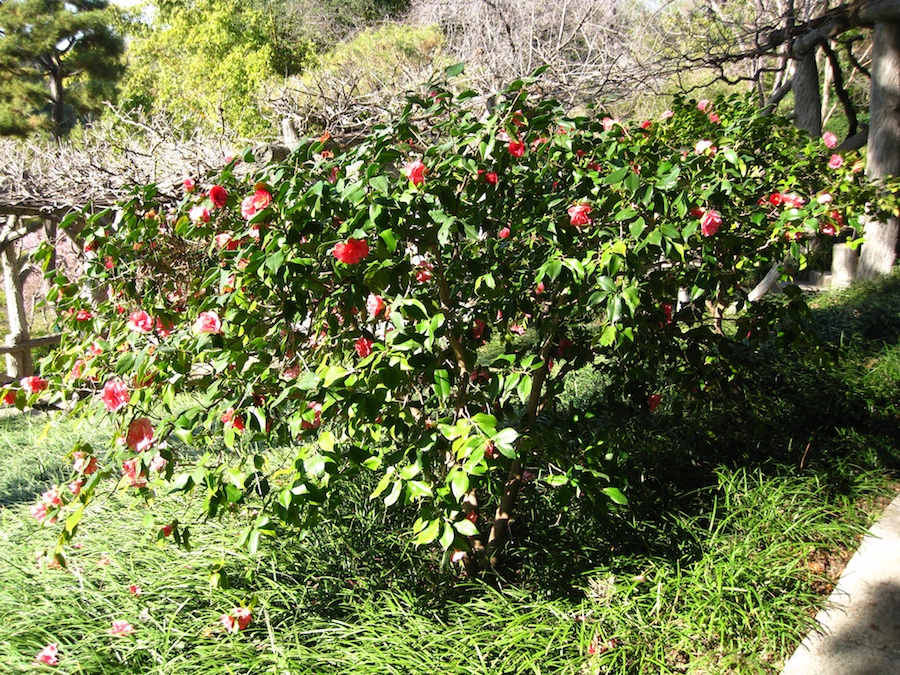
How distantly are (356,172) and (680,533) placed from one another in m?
1.72

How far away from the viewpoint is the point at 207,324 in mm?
1908

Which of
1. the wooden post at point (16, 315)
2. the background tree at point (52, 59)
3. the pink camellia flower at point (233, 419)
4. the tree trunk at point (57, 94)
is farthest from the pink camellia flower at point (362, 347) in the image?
the tree trunk at point (57, 94)

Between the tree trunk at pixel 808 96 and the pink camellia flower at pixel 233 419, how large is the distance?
7.11 m

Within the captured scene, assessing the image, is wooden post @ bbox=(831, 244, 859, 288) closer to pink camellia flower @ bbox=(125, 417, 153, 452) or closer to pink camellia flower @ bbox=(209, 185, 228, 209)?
pink camellia flower @ bbox=(209, 185, 228, 209)

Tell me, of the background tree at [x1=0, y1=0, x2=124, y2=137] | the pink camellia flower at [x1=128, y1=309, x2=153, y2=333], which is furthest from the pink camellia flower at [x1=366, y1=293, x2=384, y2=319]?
the background tree at [x1=0, y1=0, x2=124, y2=137]

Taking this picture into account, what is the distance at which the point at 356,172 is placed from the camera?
2.08 metres

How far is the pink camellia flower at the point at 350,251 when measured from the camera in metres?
1.80

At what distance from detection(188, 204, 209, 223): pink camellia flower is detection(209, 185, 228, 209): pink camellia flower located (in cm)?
4

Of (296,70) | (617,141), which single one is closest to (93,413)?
(617,141)

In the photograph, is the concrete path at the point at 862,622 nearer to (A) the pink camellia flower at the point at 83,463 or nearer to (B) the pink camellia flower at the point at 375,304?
(B) the pink camellia flower at the point at 375,304

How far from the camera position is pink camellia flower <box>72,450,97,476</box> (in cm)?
202

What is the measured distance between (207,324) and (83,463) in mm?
576

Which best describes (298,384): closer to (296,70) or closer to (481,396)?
(481,396)

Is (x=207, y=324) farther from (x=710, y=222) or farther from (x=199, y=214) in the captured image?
(x=710, y=222)
